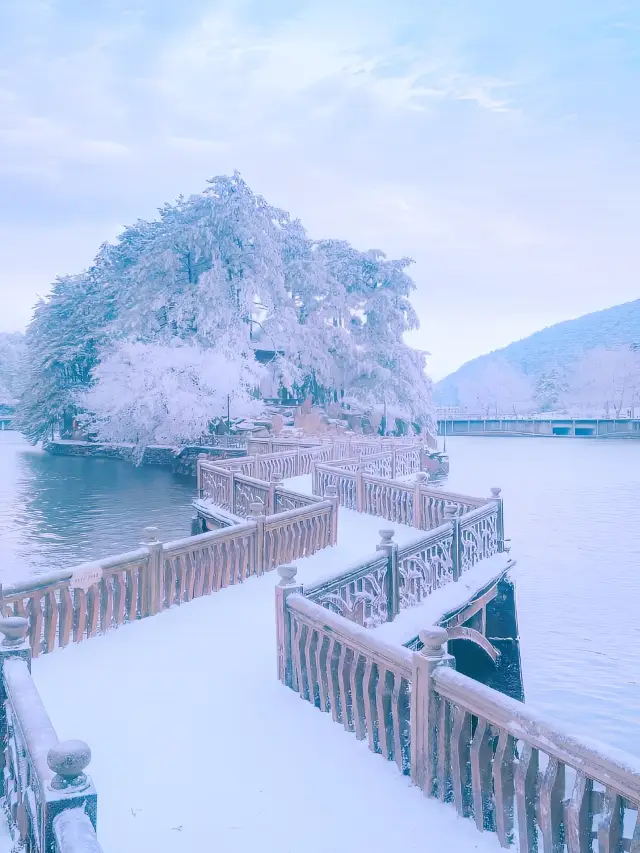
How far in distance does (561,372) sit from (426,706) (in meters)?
144

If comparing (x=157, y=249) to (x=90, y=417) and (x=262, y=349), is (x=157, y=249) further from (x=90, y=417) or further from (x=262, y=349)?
(x=90, y=417)

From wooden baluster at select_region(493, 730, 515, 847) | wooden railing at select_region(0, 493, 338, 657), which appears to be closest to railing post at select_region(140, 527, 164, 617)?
wooden railing at select_region(0, 493, 338, 657)

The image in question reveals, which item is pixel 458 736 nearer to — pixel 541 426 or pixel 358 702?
pixel 358 702

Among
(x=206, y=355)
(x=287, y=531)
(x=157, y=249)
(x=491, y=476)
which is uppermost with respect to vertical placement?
(x=157, y=249)

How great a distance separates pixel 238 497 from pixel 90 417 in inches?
1265

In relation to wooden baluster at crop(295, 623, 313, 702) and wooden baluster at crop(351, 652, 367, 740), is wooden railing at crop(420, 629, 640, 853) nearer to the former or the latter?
wooden baluster at crop(351, 652, 367, 740)

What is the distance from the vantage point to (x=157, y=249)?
4025cm

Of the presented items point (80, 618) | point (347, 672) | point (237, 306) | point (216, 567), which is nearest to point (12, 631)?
point (347, 672)

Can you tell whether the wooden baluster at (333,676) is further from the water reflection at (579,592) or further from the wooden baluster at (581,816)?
the water reflection at (579,592)

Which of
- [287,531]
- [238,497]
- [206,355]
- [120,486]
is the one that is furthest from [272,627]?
[206,355]

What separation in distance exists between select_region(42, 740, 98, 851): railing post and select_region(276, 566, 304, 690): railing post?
11.3 feet

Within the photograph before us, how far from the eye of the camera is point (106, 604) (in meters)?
7.98

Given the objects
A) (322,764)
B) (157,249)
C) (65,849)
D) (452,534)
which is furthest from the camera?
(157,249)

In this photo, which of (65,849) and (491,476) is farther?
(491,476)
